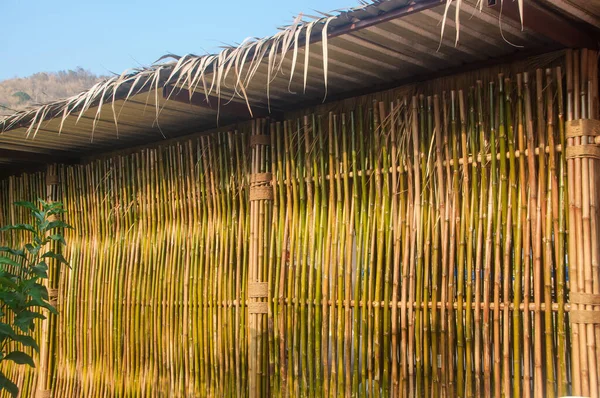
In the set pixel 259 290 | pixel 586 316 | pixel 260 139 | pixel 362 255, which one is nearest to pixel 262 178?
pixel 260 139

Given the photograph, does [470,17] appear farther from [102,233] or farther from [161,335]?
[102,233]

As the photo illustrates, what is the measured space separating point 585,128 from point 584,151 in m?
0.09

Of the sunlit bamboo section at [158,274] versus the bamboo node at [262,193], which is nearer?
the bamboo node at [262,193]

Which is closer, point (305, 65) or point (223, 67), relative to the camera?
point (305, 65)

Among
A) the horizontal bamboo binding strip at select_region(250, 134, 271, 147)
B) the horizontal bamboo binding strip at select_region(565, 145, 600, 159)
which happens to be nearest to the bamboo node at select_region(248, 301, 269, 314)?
the horizontal bamboo binding strip at select_region(250, 134, 271, 147)

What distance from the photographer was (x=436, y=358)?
10.2 feet

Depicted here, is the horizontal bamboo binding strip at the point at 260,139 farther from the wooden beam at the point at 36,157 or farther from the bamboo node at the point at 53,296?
the bamboo node at the point at 53,296

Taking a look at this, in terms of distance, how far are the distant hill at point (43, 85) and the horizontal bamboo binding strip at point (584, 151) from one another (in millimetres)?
→ 21192

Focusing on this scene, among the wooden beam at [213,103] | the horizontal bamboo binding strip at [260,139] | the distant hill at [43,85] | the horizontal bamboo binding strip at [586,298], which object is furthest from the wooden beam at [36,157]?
the distant hill at [43,85]

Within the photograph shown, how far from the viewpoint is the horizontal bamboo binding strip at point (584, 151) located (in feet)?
9.00

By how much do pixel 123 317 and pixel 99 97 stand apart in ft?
5.62

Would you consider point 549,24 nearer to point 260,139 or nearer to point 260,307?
point 260,139

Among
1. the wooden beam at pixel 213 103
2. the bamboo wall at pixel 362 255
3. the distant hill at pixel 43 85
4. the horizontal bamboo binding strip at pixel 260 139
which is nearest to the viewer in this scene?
the bamboo wall at pixel 362 255

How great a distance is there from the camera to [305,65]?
2736 mm
